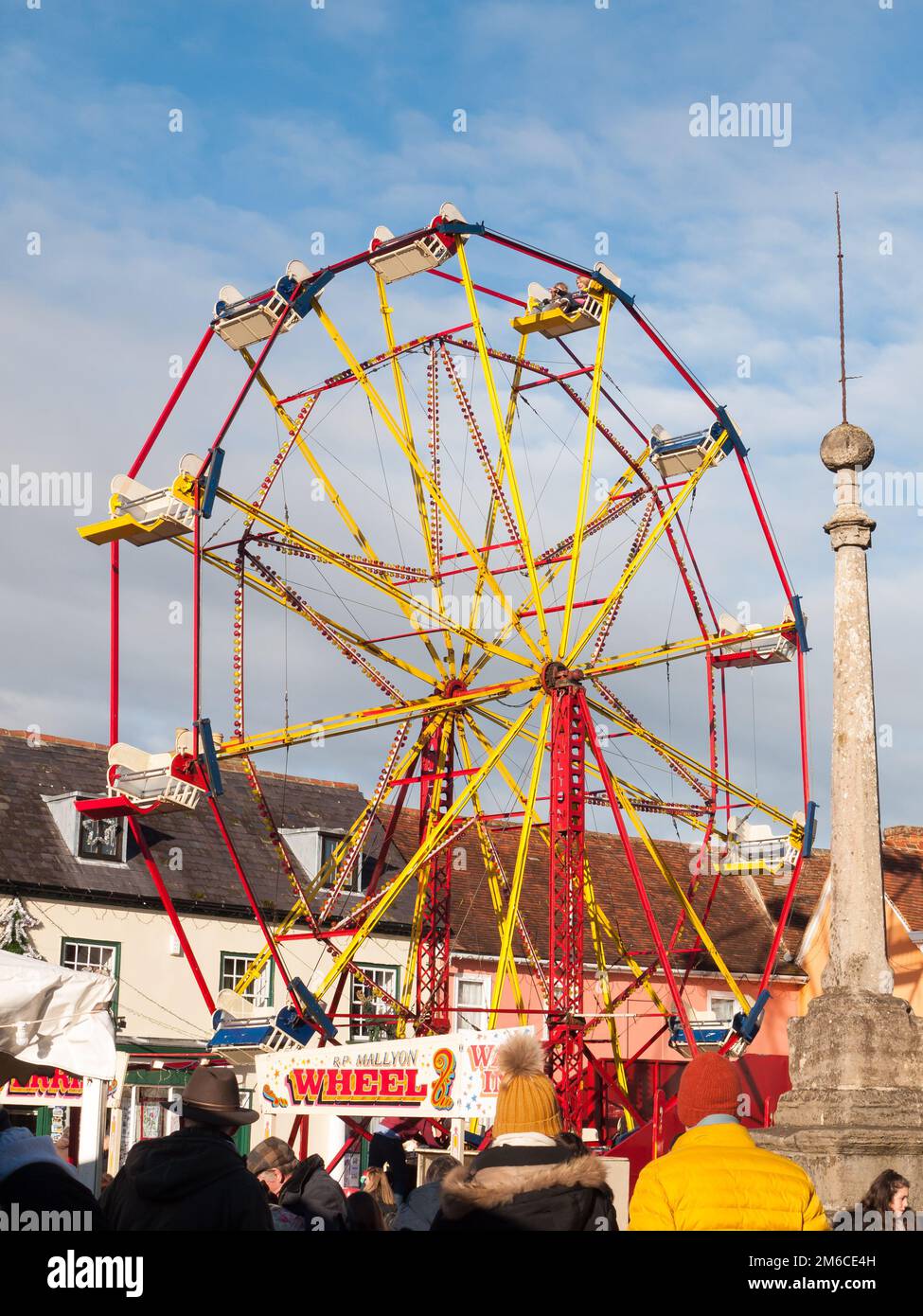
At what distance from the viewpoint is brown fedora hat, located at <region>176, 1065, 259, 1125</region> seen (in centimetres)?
577

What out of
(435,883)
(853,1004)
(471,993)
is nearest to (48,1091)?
(853,1004)

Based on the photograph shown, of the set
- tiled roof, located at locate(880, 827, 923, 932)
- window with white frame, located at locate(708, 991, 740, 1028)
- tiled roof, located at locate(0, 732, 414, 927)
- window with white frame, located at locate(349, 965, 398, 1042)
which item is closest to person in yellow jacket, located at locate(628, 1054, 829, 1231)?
window with white frame, located at locate(349, 965, 398, 1042)

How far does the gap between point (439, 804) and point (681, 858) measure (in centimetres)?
1624

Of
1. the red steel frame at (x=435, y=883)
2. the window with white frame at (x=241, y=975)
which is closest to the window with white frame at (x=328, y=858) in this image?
the window with white frame at (x=241, y=975)

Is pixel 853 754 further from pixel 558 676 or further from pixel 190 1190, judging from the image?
pixel 190 1190

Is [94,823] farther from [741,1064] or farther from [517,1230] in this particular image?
[517,1230]

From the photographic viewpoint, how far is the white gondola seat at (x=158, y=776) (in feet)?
67.9

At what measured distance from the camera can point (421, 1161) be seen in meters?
12.7

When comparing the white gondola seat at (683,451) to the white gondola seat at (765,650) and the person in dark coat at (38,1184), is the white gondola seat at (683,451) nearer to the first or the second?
the white gondola seat at (765,650)

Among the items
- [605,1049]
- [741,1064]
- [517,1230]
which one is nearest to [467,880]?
[605,1049]

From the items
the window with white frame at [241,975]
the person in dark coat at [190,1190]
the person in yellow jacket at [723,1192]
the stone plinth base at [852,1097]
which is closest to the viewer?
the person in yellow jacket at [723,1192]

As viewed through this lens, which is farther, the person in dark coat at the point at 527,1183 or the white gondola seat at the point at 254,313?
the white gondola seat at the point at 254,313

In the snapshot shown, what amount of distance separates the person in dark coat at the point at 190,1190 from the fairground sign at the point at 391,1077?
7.99 meters

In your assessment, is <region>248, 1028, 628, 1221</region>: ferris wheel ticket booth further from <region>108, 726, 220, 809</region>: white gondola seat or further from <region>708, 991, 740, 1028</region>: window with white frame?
<region>708, 991, 740, 1028</region>: window with white frame
